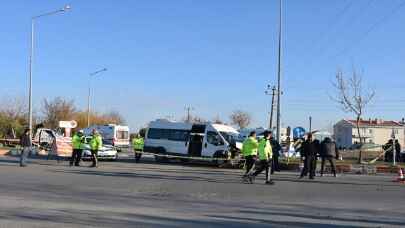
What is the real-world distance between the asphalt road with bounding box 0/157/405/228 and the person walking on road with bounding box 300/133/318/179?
1.21 m

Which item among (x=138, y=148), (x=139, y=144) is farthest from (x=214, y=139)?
(x=139, y=144)

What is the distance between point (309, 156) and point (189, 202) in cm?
997

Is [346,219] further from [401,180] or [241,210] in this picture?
[401,180]

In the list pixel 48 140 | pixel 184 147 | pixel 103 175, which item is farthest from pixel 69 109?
pixel 103 175

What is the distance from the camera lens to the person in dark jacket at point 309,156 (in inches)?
916

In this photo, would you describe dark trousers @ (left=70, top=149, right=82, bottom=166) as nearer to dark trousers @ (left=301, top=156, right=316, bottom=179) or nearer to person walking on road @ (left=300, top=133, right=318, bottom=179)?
person walking on road @ (left=300, top=133, right=318, bottom=179)

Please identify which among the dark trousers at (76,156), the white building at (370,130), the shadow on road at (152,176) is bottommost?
the shadow on road at (152,176)

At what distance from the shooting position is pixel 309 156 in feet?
77.0

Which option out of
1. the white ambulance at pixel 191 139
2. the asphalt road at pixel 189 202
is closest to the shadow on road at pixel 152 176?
the asphalt road at pixel 189 202

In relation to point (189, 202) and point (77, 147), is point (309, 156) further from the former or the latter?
point (77, 147)

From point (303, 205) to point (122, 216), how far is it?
461cm

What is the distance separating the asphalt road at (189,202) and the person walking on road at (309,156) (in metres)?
1.21

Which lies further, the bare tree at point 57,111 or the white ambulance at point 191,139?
the bare tree at point 57,111

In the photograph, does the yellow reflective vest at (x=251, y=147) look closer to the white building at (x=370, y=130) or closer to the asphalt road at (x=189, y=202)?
the asphalt road at (x=189, y=202)
